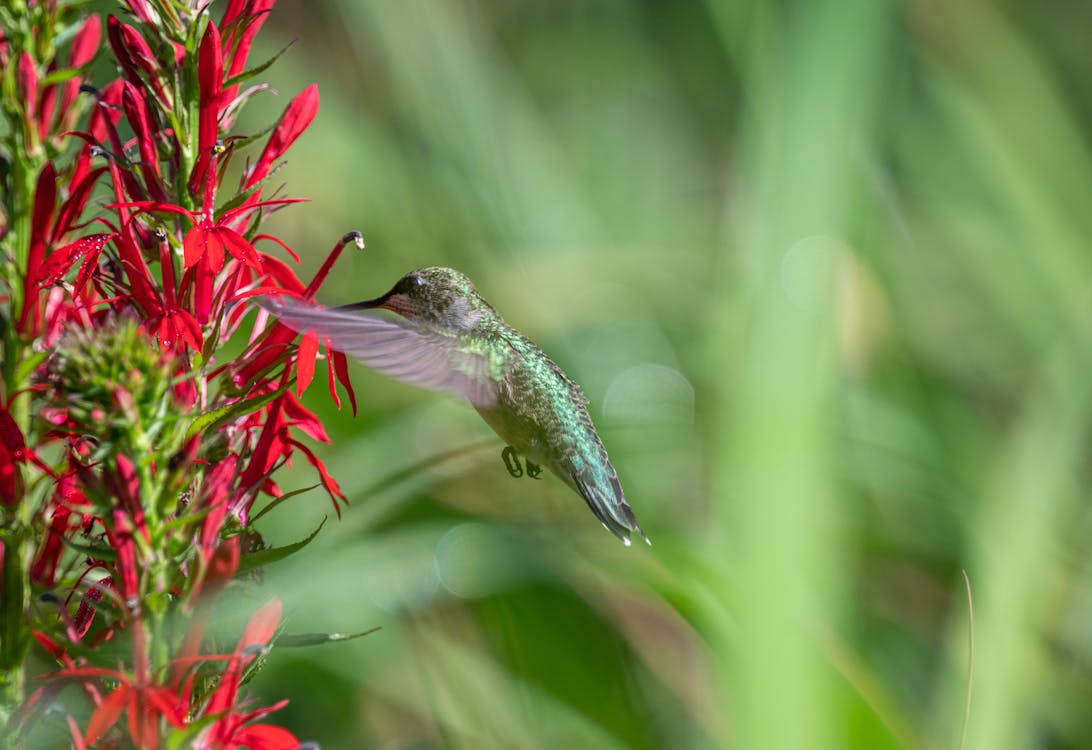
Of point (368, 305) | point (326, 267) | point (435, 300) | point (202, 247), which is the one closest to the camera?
point (202, 247)

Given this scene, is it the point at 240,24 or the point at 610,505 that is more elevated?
the point at 240,24

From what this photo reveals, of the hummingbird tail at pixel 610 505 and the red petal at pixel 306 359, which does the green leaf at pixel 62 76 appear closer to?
the red petal at pixel 306 359

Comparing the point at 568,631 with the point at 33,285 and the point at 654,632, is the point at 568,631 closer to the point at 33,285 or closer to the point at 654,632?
the point at 654,632

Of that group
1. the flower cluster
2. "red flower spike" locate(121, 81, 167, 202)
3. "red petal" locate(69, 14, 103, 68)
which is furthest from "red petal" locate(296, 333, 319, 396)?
"red petal" locate(69, 14, 103, 68)

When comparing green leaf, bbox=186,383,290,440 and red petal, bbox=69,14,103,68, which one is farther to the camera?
red petal, bbox=69,14,103,68

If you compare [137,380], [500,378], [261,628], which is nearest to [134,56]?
[137,380]

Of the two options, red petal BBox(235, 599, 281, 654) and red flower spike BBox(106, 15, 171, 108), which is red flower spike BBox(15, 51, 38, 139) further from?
red petal BBox(235, 599, 281, 654)

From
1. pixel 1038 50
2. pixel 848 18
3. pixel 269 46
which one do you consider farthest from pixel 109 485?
pixel 1038 50

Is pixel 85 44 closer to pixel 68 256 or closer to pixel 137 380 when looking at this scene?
pixel 68 256
